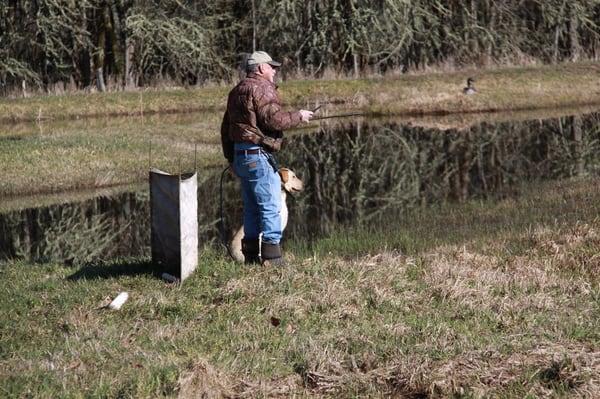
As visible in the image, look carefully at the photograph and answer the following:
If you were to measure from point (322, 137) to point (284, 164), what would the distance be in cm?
577

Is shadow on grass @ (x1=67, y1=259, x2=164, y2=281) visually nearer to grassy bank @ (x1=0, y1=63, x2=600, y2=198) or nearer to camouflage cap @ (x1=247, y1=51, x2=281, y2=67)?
camouflage cap @ (x1=247, y1=51, x2=281, y2=67)

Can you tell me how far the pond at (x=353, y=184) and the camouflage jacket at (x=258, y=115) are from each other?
4.06m

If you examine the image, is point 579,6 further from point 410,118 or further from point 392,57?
point 410,118

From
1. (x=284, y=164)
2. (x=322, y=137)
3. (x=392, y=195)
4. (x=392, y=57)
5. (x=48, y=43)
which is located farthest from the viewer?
(x=392, y=57)

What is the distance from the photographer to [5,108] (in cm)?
3225

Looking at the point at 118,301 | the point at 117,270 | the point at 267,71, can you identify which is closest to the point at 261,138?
the point at 267,71

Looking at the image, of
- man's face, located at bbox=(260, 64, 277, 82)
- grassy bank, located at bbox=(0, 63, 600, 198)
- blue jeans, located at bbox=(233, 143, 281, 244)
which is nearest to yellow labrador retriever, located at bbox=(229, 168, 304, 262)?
blue jeans, located at bbox=(233, 143, 281, 244)

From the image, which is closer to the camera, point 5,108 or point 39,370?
point 39,370

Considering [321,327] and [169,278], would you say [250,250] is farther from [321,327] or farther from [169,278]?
[321,327]

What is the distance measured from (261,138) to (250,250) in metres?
1.19

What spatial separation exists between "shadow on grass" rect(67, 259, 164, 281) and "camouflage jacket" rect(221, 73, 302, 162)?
1.51m

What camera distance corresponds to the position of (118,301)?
8.77 m

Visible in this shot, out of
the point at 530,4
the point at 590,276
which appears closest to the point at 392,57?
the point at 530,4

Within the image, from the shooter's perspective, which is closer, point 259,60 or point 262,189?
point 259,60
